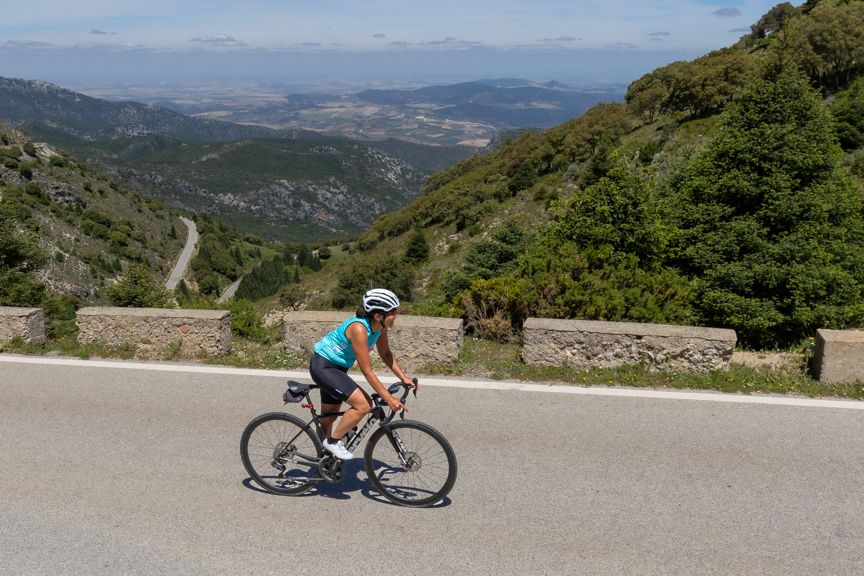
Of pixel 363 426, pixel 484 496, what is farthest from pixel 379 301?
A: pixel 484 496

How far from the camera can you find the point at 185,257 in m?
123

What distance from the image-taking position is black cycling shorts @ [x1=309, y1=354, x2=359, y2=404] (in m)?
4.70

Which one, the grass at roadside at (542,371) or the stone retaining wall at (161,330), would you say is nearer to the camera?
the grass at roadside at (542,371)

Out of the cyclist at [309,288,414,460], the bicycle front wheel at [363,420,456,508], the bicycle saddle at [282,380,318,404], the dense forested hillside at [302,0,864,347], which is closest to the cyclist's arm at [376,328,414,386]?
the cyclist at [309,288,414,460]

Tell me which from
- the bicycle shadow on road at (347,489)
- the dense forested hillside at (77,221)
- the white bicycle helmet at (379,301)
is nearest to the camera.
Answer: the white bicycle helmet at (379,301)

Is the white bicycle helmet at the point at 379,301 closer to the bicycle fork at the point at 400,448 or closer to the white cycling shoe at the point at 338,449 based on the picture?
the bicycle fork at the point at 400,448

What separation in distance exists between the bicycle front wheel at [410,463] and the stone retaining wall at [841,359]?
4612 mm

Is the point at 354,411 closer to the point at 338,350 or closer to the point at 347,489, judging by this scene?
the point at 338,350

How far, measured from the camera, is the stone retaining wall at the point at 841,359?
21.9ft

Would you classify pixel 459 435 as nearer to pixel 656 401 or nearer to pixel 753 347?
pixel 656 401

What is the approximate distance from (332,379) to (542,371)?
334cm

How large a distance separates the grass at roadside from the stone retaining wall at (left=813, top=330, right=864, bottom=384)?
0.31 ft

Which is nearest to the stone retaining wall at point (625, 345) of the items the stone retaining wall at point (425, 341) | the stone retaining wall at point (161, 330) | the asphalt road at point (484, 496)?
the asphalt road at point (484, 496)

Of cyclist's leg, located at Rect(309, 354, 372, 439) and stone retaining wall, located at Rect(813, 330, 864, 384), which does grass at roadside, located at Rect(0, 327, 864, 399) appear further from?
cyclist's leg, located at Rect(309, 354, 372, 439)
